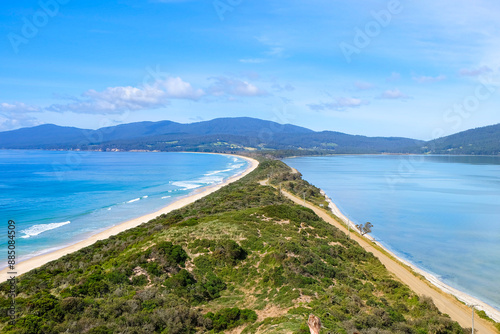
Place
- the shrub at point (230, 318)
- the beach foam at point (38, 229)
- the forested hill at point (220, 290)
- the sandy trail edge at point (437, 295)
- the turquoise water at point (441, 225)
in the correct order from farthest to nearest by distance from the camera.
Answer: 1. the beach foam at point (38, 229)
2. the turquoise water at point (441, 225)
3. the sandy trail edge at point (437, 295)
4. the shrub at point (230, 318)
5. the forested hill at point (220, 290)

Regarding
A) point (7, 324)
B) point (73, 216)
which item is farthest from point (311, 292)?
point (73, 216)

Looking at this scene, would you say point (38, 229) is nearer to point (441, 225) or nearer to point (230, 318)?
point (230, 318)

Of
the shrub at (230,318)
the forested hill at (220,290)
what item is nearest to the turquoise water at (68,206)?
the forested hill at (220,290)

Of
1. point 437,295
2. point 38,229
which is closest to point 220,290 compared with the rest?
point 437,295

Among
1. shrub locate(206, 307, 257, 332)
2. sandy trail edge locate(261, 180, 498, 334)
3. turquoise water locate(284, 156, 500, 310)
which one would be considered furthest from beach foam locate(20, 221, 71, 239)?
turquoise water locate(284, 156, 500, 310)

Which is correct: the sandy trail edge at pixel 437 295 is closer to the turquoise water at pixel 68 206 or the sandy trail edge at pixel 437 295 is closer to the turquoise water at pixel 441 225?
the turquoise water at pixel 441 225

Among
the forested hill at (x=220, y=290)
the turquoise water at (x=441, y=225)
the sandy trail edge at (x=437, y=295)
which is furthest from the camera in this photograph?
the turquoise water at (x=441, y=225)

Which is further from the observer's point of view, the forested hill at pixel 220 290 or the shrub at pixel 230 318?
the shrub at pixel 230 318

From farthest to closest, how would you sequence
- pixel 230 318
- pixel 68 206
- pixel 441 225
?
pixel 68 206
pixel 441 225
pixel 230 318
